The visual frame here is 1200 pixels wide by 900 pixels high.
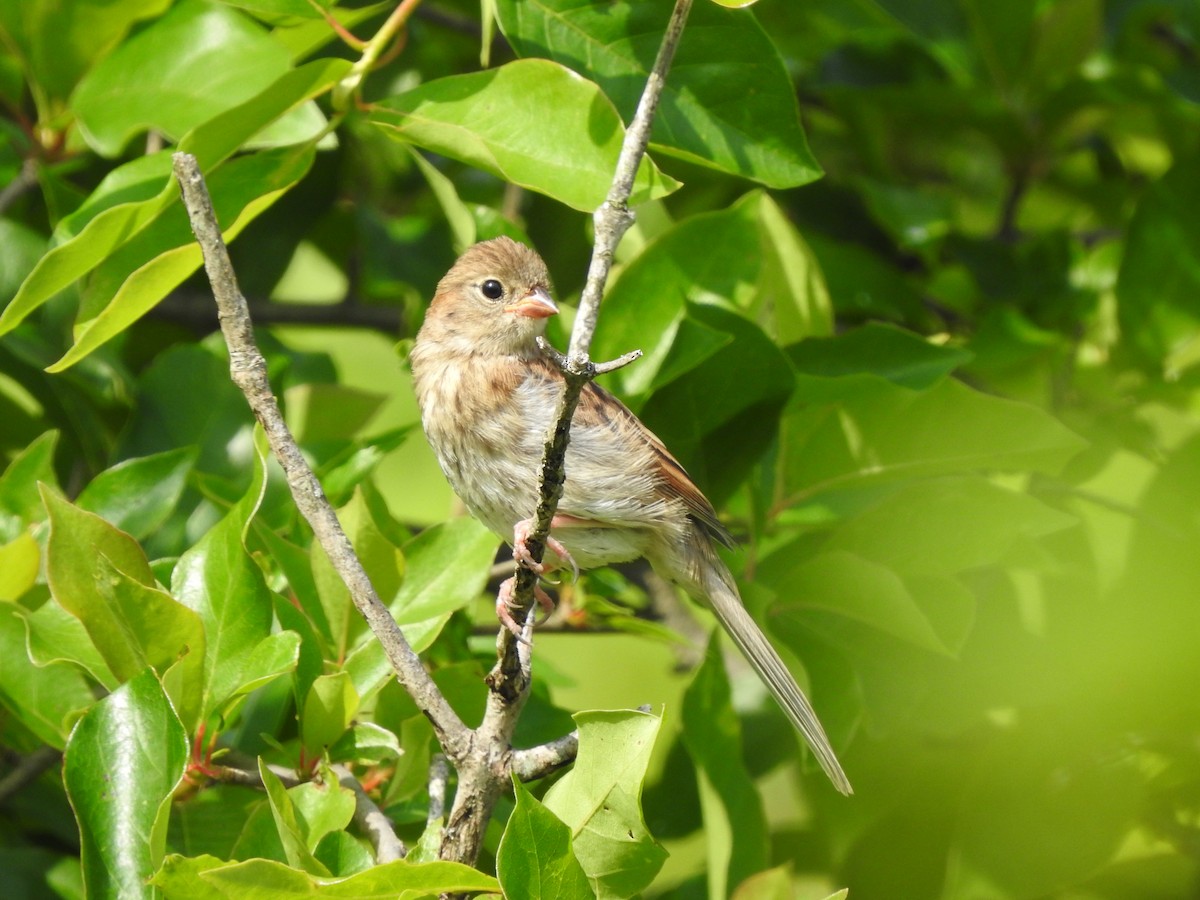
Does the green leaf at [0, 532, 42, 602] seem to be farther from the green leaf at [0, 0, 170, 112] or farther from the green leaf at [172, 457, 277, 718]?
the green leaf at [0, 0, 170, 112]

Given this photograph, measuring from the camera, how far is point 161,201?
96.3 inches

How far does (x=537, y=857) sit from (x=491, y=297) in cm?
202

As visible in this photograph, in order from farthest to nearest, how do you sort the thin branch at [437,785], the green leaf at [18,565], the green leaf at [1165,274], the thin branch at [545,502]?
the green leaf at [1165,274], the green leaf at [18,565], the thin branch at [437,785], the thin branch at [545,502]

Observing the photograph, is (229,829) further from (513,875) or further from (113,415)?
(113,415)

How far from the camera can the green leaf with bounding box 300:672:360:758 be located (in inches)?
94.1

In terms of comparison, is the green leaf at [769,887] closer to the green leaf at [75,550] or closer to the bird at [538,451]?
the bird at [538,451]

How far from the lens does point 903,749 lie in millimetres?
3268

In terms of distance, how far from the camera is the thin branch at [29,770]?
114 inches

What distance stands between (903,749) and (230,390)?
6.14ft

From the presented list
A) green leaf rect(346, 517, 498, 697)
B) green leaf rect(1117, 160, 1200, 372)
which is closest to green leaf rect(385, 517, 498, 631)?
green leaf rect(346, 517, 498, 697)

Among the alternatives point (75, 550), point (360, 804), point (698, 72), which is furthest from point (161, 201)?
point (360, 804)

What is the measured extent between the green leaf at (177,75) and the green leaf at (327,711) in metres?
1.32

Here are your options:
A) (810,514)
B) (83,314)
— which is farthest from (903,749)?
(83,314)

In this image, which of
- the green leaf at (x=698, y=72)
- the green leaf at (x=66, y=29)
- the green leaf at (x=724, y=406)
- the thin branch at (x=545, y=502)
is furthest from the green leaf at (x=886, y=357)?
the green leaf at (x=66, y=29)
